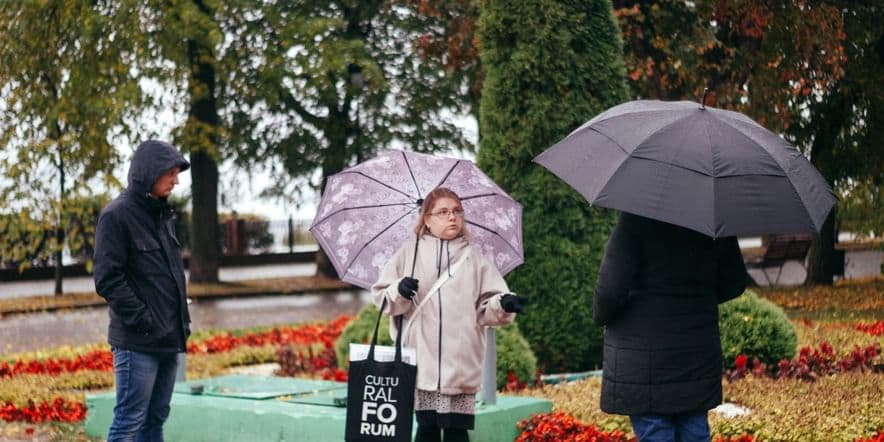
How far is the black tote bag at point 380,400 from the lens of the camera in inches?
235

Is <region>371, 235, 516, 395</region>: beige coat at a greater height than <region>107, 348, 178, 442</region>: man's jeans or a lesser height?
greater

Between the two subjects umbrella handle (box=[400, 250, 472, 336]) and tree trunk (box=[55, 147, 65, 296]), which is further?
tree trunk (box=[55, 147, 65, 296])

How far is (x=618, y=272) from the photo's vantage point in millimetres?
5285

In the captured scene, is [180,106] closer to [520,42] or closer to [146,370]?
[520,42]

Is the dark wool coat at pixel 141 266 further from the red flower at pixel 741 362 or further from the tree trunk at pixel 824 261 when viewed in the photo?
the tree trunk at pixel 824 261

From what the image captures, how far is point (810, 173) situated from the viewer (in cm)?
566

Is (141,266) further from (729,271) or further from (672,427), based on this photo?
(729,271)

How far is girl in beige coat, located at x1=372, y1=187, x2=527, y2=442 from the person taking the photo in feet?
20.1

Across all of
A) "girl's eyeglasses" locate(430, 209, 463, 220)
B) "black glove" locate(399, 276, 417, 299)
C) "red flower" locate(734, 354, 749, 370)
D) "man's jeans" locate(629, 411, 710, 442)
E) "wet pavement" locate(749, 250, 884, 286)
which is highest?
"girl's eyeglasses" locate(430, 209, 463, 220)

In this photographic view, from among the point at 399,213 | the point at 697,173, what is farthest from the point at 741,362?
the point at 697,173

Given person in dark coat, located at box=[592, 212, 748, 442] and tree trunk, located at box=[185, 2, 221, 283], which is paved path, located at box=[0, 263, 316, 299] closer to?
tree trunk, located at box=[185, 2, 221, 283]

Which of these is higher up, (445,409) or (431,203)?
(431,203)

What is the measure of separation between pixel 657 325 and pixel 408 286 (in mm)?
1206

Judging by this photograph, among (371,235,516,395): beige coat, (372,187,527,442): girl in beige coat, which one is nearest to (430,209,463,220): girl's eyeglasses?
(372,187,527,442): girl in beige coat
